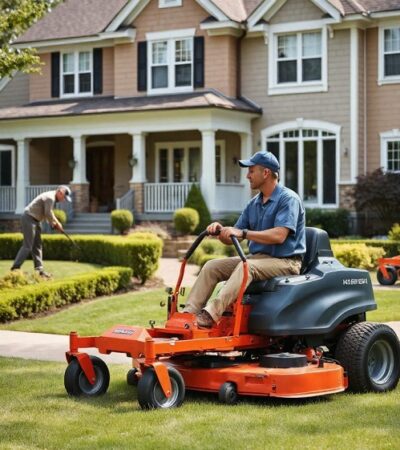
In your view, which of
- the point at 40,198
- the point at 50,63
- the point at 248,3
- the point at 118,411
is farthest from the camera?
the point at 50,63

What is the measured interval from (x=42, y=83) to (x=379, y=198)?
12.7 m

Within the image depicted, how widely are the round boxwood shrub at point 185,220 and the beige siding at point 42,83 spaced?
8773mm

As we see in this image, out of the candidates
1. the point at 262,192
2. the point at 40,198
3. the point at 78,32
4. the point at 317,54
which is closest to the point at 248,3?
the point at 317,54

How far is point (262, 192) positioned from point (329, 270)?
0.89m

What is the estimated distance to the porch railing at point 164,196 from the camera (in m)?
28.0

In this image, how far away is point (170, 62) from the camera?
2919 cm

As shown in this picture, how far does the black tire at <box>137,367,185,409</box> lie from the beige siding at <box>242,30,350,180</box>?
66.5 ft

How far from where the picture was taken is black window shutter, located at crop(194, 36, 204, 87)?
2873 cm

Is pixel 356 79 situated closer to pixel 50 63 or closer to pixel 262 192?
pixel 50 63

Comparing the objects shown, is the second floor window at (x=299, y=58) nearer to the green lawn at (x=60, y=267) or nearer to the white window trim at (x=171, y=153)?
the white window trim at (x=171, y=153)

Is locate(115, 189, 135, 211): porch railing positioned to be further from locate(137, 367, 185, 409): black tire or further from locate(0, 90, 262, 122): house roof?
locate(137, 367, 185, 409): black tire

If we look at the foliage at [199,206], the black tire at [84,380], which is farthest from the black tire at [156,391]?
the foliage at [199,206]

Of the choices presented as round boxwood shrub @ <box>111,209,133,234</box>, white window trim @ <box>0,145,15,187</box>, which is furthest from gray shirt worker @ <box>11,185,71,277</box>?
white window trim @ <box>0,145,15,187</box>

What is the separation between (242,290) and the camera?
7.84 meters
